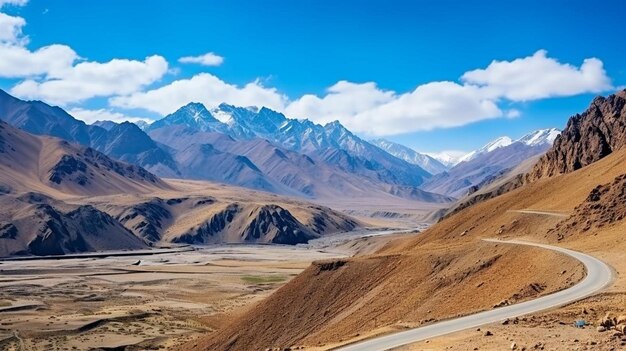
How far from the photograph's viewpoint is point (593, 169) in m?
94.0

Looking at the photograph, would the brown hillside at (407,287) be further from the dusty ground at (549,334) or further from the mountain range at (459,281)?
the dusty ground at (549,334)

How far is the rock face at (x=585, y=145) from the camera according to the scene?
362 feet

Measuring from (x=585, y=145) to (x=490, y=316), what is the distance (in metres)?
90.1

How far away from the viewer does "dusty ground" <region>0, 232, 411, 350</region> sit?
76.1 metres

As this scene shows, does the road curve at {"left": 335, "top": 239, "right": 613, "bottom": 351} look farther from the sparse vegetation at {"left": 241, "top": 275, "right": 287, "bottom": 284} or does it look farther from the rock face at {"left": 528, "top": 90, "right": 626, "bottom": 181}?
the sparse vegetation at {"left": 241, "top": 275, "right": 287, "bottom": 284}

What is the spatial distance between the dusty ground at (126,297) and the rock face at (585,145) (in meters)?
63.2

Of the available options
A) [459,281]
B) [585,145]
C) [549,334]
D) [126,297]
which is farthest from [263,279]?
[549,334]

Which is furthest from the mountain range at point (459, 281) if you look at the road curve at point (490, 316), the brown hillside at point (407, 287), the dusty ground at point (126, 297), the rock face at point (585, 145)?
the rock face at point (585, 145)

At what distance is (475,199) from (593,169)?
55213 millimetres

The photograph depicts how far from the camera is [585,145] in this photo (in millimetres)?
114625

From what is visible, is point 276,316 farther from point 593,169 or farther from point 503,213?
point 593,169

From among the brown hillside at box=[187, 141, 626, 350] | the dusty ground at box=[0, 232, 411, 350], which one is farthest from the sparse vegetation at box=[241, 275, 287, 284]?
the brown hillside at box=[187, 141, 626, 350]

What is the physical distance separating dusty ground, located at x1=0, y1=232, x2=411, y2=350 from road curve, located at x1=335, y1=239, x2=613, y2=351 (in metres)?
44.6

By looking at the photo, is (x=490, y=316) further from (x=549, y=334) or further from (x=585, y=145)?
(x=585, y=145)
